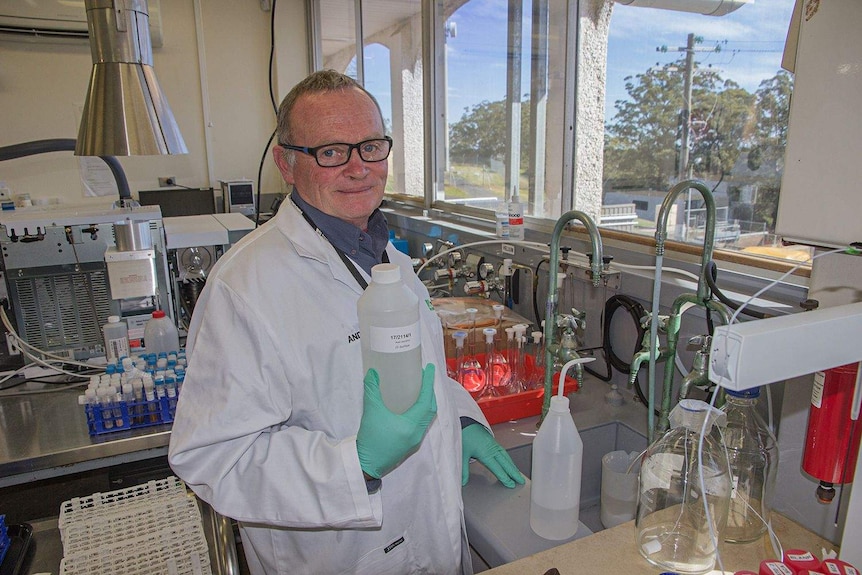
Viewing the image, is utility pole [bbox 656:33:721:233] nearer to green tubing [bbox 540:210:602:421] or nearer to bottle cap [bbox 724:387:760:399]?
green tubing [bbox 540:210:602:421]

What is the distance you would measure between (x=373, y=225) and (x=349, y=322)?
0.94 ft

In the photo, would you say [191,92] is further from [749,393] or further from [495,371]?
[749,393]

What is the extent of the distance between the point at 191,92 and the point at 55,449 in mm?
3751

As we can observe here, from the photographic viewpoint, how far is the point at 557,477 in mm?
1088

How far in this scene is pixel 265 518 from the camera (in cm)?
96

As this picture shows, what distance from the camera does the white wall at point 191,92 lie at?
160 inches

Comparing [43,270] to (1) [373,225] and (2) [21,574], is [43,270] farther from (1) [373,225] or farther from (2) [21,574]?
(1) [373,225]

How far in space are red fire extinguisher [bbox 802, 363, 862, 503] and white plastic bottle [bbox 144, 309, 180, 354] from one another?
5.88ft

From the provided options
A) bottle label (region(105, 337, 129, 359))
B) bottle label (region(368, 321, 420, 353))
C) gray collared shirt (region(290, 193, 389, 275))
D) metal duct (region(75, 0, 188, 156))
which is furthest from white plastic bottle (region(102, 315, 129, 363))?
bottle label (region(368, 321, 420, 353))

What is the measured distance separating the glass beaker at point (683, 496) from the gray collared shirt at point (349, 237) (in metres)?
0.69

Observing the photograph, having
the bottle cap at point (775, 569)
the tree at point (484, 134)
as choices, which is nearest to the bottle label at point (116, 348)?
the tree at point (484, 134)

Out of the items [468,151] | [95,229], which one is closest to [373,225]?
[95,229]

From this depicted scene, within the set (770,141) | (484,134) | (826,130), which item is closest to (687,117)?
(770,141)

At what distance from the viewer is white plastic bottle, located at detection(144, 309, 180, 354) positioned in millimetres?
1894
